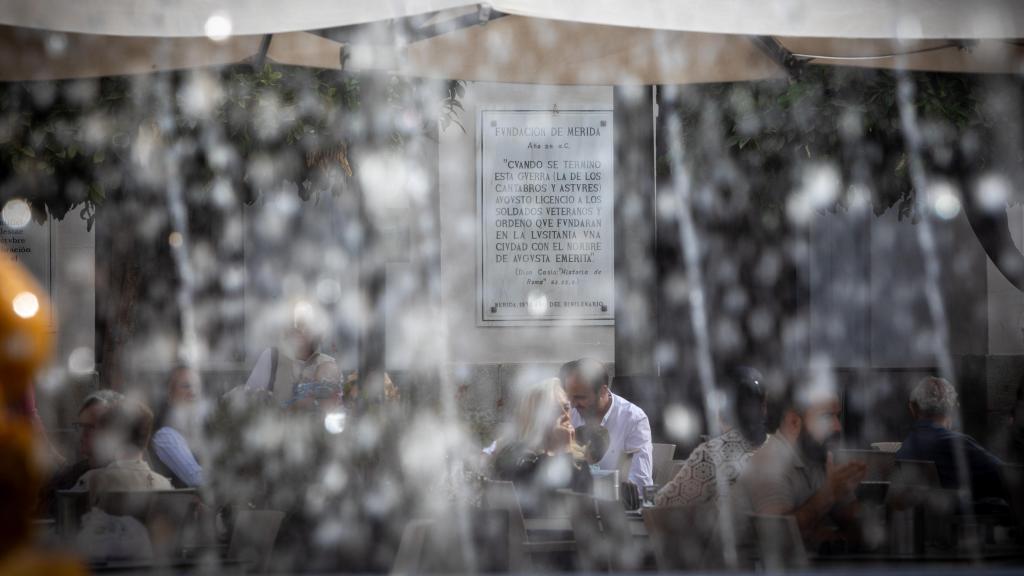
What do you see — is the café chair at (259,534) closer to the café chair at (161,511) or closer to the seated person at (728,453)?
the café chair at (161,511)

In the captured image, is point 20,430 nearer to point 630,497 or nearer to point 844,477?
point 844,477

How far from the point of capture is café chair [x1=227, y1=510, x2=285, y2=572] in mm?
3439

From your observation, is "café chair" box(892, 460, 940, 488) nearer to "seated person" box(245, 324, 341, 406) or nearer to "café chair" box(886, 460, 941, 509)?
"café chair" box(886, 460, 941, 509)

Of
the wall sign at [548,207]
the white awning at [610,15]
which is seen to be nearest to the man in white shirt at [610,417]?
the white awning at [610,15]

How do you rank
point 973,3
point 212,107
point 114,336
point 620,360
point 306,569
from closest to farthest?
point 973,3 < point 306,569 < point 212,107 < point 114,336 < point 620,360

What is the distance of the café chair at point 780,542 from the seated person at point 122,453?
7.35ft

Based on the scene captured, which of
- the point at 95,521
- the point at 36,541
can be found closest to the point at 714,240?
the point at 95,521

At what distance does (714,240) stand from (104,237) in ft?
18.7

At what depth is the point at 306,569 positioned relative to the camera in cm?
354

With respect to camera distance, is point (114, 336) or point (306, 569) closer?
point (306, 569)

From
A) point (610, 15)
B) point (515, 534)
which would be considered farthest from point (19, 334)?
point (515, 534)

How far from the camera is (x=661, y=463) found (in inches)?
255

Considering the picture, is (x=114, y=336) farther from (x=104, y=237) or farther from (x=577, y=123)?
(x=577, y=123)

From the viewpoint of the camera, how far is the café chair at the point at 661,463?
630cm
